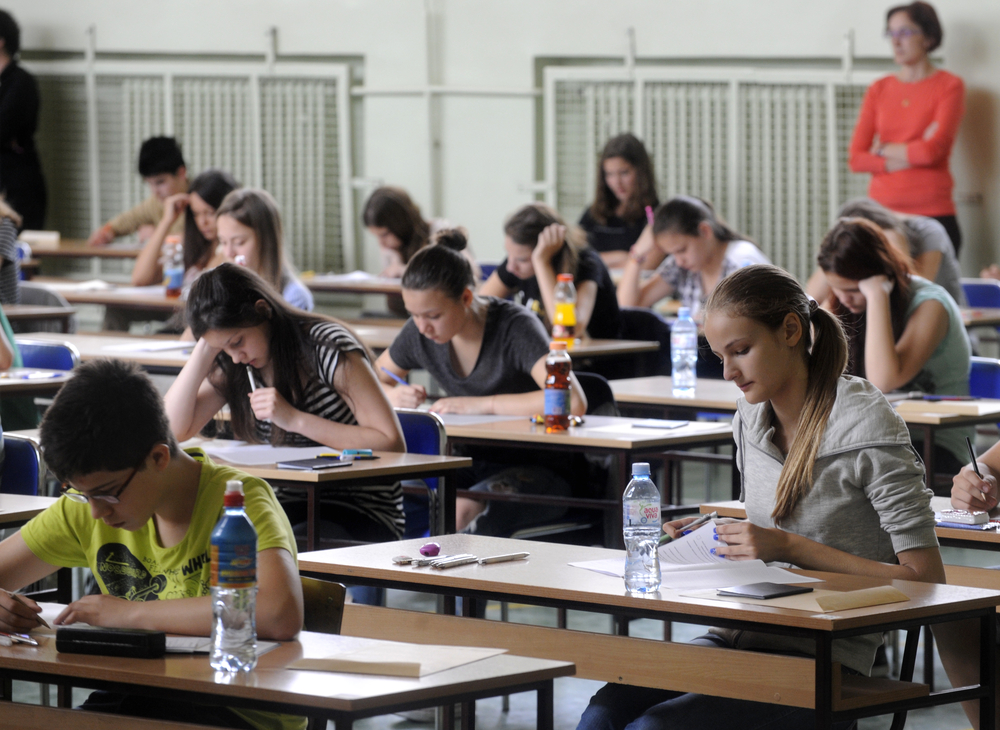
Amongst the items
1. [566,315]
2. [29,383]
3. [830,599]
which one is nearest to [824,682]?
[830,599]

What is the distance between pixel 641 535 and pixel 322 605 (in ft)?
1.70

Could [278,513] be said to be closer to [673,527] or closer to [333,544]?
[673,527]

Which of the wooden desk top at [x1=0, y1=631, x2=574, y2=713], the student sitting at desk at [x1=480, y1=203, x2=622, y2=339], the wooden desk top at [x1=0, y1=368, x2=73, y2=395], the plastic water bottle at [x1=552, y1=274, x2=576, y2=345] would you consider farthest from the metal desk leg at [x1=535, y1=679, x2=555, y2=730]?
the student sitting at desk at [x1=480, y1=203, x2=622, y2=339]

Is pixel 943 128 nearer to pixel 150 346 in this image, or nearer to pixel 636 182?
pixel 636 182

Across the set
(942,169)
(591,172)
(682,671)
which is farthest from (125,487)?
(591,172)

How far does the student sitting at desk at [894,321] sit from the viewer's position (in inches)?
162

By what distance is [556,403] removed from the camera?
152 inches

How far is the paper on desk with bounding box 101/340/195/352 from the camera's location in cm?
530

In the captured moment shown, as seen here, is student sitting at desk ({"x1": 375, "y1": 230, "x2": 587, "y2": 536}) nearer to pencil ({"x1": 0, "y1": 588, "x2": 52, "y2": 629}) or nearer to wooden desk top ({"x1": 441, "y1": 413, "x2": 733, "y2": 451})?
wooden desk top ({"x1": 441, "y1": 413, "x2": 733, "y2": 451})

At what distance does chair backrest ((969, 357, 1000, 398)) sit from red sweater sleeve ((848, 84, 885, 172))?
3.32m

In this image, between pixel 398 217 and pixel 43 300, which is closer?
pixel 43 300

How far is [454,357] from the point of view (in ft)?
14.1

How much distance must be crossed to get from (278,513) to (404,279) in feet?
6.52

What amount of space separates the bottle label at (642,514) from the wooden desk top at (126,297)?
438cm
